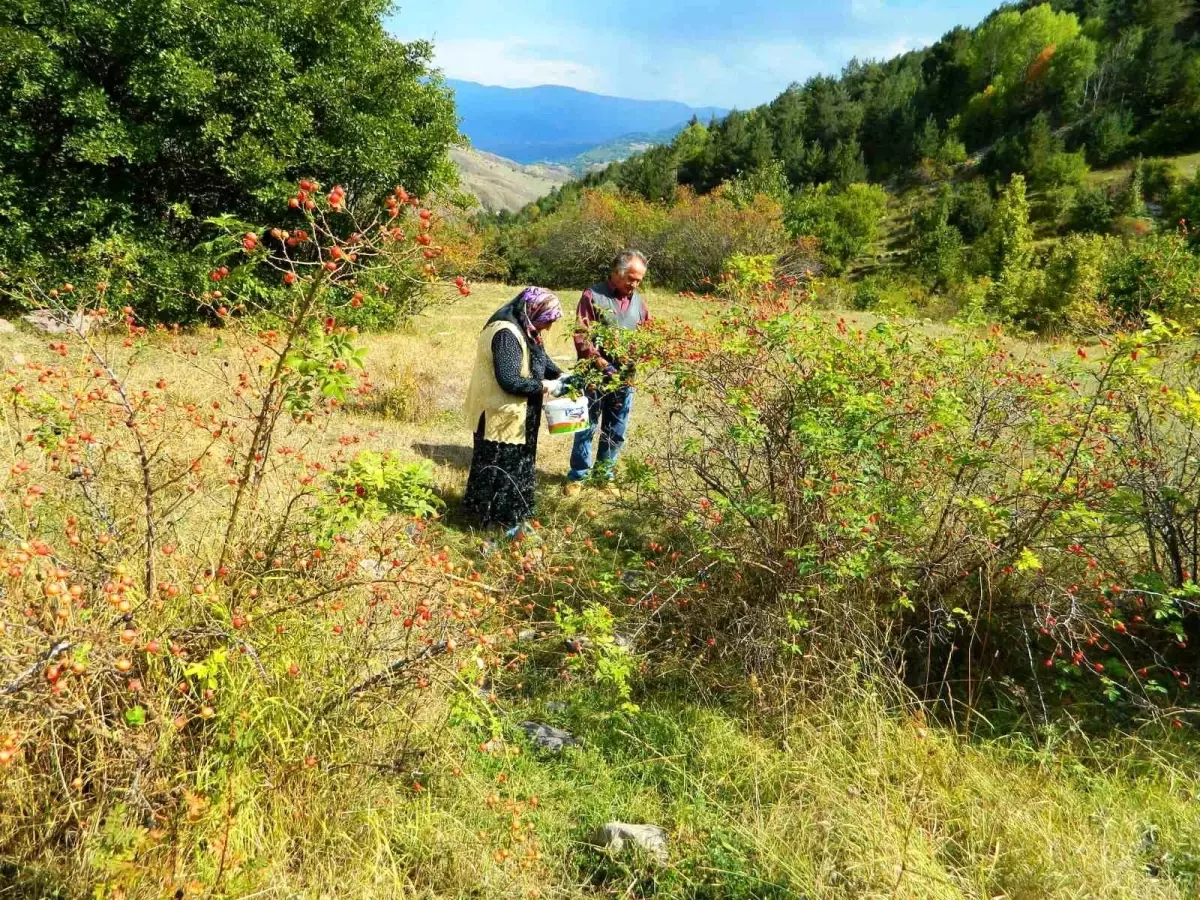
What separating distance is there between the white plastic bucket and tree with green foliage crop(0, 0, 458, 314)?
5.69 meters

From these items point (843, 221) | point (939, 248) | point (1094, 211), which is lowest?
point (939, 248)

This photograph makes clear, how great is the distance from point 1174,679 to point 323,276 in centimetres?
386

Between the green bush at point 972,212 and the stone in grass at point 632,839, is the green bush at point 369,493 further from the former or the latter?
the green bush at point 972,212

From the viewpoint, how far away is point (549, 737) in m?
2.76

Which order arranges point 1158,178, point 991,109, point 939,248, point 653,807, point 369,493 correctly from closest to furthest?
1. point 369,493
2. point 653,807
3. point 939,248
4. point 1158,178
5. point 991,109

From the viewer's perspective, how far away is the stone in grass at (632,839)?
220 centimetres

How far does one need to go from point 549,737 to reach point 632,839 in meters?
0.62

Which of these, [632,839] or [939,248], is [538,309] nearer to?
[632,839]

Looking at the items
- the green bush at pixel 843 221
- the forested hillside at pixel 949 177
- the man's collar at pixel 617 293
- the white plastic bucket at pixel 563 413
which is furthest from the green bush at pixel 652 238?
the white plastic bucket at pixel 563 413

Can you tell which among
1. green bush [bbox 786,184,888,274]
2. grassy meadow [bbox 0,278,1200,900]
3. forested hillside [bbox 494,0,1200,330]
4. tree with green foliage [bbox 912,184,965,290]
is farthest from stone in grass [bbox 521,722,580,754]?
green bush [bbox 786,184,888,274]

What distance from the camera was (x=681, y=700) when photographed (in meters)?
3.00

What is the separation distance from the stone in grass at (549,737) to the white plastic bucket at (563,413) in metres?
A: 1.62

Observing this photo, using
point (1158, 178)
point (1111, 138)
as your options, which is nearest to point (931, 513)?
point (1158, 178)

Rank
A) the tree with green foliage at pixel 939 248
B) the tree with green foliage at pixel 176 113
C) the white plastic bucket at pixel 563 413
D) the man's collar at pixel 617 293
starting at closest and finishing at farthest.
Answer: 1. the white plastic bucket at pixel 563 413
2. the man's collar at pixel 617 293
3. the tree with green foliage at pixel 176 113
4. the tree with green foliage at pixel 939 248
